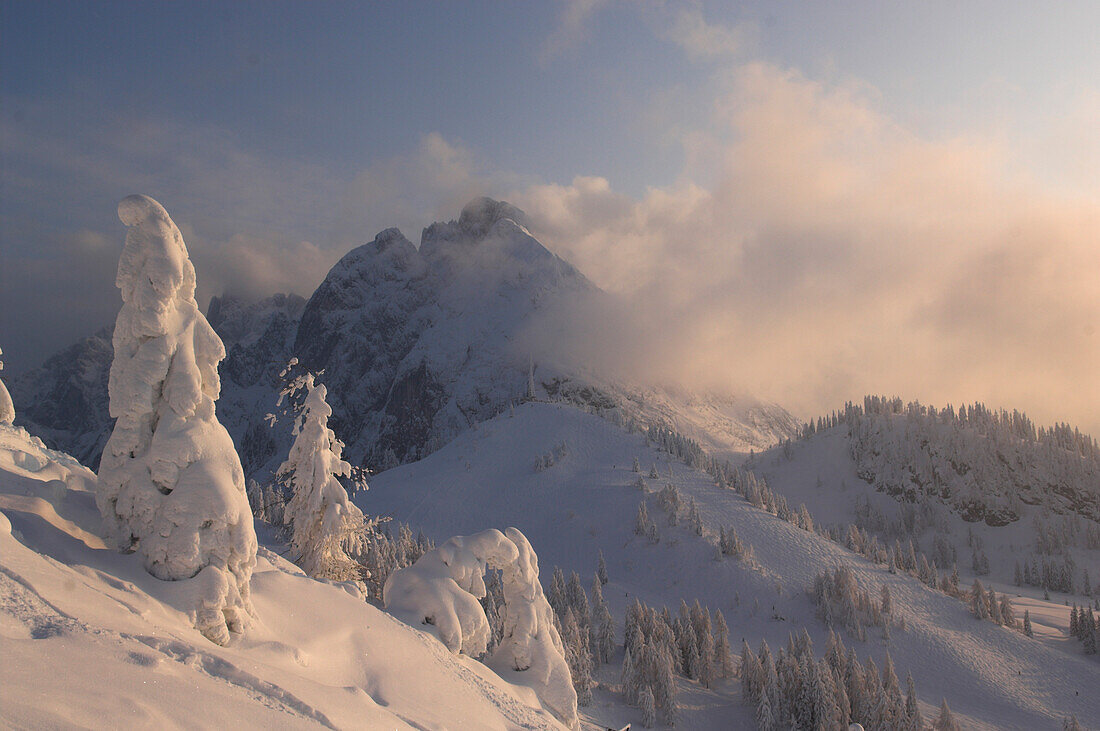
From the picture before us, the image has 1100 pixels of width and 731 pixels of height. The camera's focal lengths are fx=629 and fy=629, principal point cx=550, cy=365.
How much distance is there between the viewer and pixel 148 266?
47.8 feet

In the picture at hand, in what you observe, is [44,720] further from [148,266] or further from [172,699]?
[148,266]

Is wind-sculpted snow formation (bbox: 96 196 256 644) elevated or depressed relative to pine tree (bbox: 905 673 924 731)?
elevated

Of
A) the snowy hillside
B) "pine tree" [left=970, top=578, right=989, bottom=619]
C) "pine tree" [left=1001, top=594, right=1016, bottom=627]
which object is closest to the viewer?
"pine tree" [left=970, top=578, right=989, bottom=619]

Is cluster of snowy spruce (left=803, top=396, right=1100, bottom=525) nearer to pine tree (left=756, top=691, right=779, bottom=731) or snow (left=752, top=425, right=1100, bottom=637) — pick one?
snow (left=752, top=425, right=1100, bottom=637)

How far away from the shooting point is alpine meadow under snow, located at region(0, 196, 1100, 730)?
11516 millimetres

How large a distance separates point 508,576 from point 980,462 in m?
194

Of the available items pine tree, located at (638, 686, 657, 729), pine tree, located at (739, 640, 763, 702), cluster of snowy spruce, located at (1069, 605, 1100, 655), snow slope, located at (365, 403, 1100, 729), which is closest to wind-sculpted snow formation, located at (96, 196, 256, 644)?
snow slope, located at (365, 403, 1100, 729)

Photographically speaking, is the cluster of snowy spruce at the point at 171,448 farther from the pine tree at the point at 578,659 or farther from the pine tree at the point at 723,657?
the pine tree at the point at 723,657

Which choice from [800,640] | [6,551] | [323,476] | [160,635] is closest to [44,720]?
[160,635]

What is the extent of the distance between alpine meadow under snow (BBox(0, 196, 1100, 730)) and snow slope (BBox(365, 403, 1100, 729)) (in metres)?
0.45

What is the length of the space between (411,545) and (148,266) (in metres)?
74.9

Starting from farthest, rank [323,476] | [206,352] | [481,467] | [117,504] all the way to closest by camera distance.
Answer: [481,467] → [323,476] → [206,352] → [117,504]

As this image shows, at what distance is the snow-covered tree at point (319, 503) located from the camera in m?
30.8

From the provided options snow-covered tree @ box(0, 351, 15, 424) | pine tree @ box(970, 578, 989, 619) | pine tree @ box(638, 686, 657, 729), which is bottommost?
pine tree @ box(638, 686, 657, 729)
